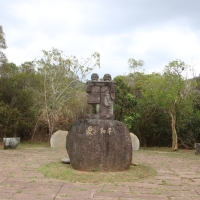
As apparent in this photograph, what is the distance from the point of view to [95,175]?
7.16m

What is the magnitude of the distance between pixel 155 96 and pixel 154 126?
12.0 ft

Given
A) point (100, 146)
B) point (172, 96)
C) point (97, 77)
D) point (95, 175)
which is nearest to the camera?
point (95, 175)

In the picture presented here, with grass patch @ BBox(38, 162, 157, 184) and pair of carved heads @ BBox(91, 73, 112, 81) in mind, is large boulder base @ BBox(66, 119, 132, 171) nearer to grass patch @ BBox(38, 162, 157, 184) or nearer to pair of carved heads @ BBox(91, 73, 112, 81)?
grass patch @ BBox(38, 162, 157, 184)

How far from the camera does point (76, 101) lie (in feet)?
66.0

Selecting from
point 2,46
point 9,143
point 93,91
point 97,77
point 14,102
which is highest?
point 2,46

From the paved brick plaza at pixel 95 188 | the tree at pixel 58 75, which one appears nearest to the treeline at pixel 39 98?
the tree at pixel 58 75

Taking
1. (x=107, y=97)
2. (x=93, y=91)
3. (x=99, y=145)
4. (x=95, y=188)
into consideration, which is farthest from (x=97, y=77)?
(x=95, y=188)

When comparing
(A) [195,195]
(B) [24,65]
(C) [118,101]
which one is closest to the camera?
(A) [195,195]

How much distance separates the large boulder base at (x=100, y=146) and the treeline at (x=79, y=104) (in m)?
8.07

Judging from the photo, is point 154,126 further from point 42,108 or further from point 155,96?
point 42,108

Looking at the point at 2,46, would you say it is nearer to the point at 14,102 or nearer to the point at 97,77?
the point at 14,102

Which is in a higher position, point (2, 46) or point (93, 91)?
point (2, 46)

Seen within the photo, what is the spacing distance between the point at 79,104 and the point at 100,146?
12273 millimetres

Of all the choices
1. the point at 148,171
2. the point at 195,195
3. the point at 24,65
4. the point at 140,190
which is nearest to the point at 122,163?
the point at 148,171
